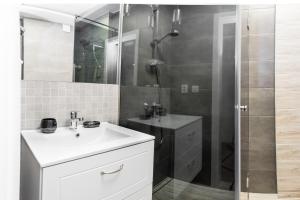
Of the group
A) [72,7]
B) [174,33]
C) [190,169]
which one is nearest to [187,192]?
[190,169]

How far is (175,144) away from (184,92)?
44 centimetres

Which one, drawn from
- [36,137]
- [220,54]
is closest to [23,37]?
[36,137]

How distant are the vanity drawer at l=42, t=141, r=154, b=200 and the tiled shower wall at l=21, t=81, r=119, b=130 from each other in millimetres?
543

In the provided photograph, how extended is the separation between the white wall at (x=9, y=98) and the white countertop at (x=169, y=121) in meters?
1.01

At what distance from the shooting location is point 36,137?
978 millimetres

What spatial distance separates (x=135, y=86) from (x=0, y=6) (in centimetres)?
112

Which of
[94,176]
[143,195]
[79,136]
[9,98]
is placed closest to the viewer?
[9,98]

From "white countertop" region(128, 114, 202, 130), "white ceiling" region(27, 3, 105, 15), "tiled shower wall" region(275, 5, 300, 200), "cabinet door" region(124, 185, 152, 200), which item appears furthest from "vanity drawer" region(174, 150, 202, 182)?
"white ceiling" region(27, 3, 105, 15)

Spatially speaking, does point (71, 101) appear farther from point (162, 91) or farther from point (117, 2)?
point (117, 2)

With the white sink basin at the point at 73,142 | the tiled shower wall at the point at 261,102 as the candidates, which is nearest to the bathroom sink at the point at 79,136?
the white sink basin at the point at 73,142

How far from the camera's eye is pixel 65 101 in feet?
3.98

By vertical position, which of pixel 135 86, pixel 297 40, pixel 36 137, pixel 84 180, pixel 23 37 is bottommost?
pixel 84 180

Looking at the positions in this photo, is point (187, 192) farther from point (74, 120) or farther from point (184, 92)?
point (74, 120)

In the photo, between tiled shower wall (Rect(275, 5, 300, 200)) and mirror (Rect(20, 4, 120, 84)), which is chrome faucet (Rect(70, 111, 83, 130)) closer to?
mirror (Rect(20, 4, 120, 84))
